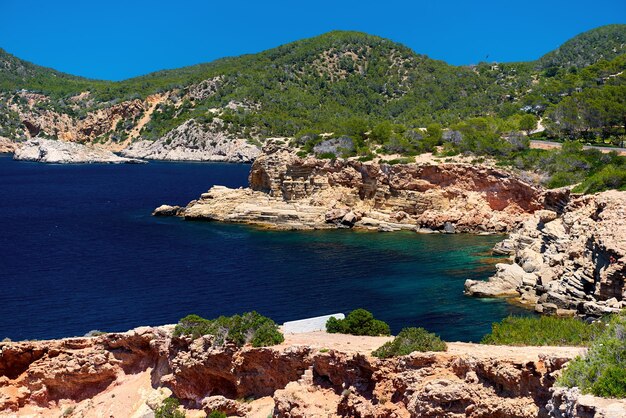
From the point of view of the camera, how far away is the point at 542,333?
81.9 ft

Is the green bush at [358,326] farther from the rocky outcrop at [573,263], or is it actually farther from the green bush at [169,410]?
the rocky outcrop at [573,263]

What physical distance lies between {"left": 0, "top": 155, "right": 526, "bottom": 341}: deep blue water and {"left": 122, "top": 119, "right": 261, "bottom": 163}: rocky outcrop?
75.5 meters

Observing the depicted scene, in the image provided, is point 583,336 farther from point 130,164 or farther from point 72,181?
point 130,164

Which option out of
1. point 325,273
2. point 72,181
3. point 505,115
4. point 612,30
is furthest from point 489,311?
point 612,30

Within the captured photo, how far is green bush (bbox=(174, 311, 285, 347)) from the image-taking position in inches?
858

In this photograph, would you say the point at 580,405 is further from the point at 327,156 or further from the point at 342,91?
the point at 342,91

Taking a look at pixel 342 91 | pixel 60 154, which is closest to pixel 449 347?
pixel 342 91

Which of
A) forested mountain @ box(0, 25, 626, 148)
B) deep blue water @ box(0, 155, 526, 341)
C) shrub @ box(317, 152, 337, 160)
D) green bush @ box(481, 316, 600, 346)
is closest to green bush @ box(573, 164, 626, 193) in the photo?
deep blue water @ box(0, 155, 526, 341)

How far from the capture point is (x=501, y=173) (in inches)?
2525

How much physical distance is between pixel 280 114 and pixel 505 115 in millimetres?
74424

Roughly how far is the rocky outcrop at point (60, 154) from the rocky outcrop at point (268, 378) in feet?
461

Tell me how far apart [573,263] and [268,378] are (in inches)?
1055

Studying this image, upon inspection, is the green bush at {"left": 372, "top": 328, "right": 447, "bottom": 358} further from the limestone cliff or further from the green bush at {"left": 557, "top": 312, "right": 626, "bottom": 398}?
the limestone cliff

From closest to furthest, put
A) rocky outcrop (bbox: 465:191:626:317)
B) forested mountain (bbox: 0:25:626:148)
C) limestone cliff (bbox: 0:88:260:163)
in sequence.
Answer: rocky outcrop (bbox: 465:191:626:317) < forested mountain (bbox: 0:25:626:148) < limestone cliff (bbox: 0:88:260:163)
